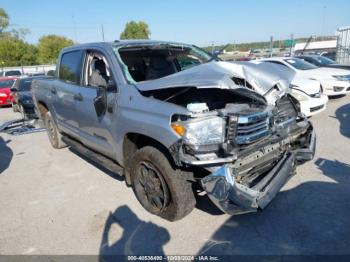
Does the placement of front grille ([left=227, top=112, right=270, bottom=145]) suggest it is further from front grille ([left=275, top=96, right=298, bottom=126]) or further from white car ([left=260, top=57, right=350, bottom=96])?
white car ([left=260, top=57, right=350, bottom=96])

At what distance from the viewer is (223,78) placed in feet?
9.15

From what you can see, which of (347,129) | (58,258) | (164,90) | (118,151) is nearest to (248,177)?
(164,90)

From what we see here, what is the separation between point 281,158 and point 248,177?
705 millimetres

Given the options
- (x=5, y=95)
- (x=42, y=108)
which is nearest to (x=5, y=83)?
(x=5, y=95)

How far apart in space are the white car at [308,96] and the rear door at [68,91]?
198 inches

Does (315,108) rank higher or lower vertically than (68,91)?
lower

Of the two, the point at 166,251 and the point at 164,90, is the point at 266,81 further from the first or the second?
the point at 166,251

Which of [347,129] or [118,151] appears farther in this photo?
[347,129]

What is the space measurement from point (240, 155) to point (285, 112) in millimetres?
1337

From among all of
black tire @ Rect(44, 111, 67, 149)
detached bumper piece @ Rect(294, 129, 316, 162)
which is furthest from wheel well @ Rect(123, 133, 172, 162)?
black tire @ Rect(44, 111, 67, 149)

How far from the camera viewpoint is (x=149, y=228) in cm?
332

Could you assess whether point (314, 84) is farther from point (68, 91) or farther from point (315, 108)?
point (68, 91)

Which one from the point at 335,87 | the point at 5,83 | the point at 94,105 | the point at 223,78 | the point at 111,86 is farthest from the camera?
the point at 5,83

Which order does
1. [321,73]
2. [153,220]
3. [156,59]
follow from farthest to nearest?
[321,73]
[156,59]
[153,220]
